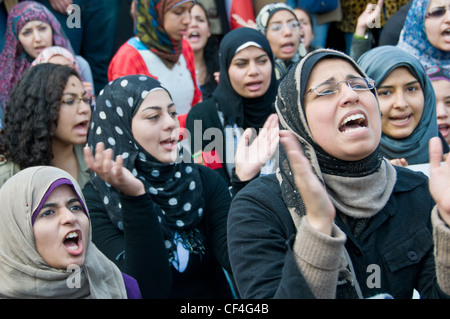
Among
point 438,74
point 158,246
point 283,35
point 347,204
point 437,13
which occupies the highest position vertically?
point 437,13

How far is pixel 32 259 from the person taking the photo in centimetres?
234

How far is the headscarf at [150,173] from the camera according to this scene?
300cm

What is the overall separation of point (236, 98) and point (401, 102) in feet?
4.32

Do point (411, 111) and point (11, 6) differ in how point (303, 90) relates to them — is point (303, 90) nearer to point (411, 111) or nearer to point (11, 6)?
point (411, 111)

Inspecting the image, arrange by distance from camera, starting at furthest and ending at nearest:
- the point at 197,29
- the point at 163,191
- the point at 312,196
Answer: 1. the point at 197,29
2. the point at 163,191
3. the point at 312,196

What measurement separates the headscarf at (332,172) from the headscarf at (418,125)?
4.09 ft

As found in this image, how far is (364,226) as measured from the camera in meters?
2.02

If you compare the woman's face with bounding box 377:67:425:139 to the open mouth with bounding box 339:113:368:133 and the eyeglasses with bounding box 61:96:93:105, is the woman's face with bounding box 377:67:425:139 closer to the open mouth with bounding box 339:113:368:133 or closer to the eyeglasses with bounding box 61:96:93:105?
the open mouth with bounding box 339:113:368:133

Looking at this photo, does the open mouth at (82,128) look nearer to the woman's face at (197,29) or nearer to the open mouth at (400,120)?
the open mouth at (400,120)

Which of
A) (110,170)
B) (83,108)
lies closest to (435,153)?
(110,170)

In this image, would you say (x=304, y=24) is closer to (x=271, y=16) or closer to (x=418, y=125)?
(x=271, y=16)

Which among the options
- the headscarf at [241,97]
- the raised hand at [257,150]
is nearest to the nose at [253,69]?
the headscarf at [241,97]

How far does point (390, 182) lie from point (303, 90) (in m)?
0.43

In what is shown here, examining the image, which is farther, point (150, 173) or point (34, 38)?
point (34, 38)
